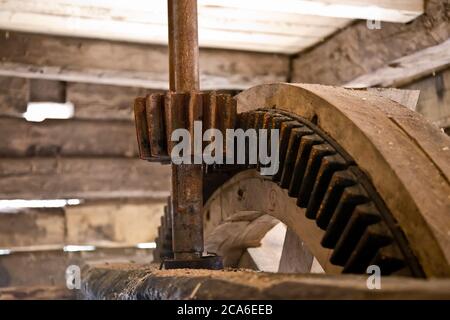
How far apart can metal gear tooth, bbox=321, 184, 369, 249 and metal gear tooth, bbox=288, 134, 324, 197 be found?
0.20 meters

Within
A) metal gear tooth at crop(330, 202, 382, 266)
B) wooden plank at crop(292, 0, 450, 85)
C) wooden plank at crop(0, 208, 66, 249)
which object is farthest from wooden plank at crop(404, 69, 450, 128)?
wooden plank at crop(0, 208, 66, 249)

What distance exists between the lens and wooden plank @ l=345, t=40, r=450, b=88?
10.8ft

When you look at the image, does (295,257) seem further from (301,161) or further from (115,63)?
(115,63)

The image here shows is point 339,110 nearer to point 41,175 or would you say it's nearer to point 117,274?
point 117,274

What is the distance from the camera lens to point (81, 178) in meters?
4.47

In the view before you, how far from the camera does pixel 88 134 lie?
4.52 metres

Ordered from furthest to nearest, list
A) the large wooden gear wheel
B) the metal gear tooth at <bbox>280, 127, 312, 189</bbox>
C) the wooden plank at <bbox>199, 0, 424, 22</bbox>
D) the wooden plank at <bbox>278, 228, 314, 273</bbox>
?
the wooden plank at <bbox>199, 0, 424, 22</bbox>, the wooden plank at <bbox>278, 228, 314, 273</bbox>, the metal gear tooth at <bbox>280, 127, 312, 189</bbox>, the large wooden gear wheel

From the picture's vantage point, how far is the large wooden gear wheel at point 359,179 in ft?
4.70

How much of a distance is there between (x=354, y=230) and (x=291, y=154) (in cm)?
37

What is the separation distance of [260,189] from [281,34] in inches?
77.3

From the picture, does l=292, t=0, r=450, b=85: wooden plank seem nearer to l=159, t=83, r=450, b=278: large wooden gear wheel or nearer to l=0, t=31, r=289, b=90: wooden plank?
l=0, t=31, r=289, b=90: wooden plank

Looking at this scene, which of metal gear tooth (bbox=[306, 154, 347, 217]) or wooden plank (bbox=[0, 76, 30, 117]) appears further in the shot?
wooden plank (bbox=[0, 76, 30, 117])

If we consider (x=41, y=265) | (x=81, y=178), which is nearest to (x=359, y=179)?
(x=81, y=178)
